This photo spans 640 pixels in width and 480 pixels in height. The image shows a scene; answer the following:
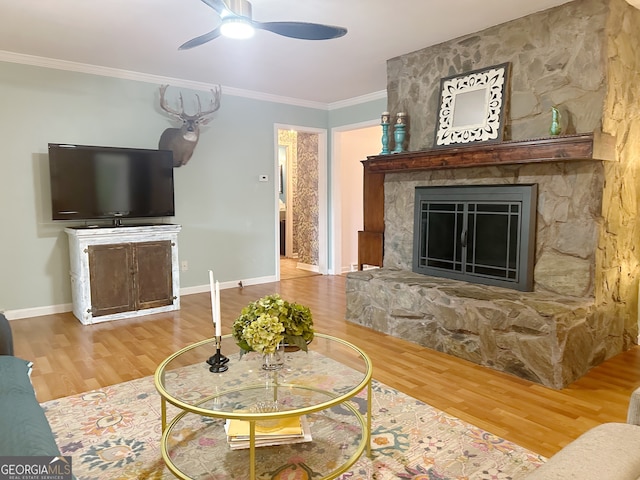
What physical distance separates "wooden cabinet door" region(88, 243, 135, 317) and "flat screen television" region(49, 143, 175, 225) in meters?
0.40

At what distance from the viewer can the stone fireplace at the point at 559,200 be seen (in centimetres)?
284

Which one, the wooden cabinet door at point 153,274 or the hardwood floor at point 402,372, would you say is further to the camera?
the wooden cabinet door at point 153,274

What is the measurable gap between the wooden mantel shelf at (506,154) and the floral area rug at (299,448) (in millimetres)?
1849

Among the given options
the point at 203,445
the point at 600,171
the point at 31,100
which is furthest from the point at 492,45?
the point at 31,100

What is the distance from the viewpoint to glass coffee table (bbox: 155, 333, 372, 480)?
65.7 inches

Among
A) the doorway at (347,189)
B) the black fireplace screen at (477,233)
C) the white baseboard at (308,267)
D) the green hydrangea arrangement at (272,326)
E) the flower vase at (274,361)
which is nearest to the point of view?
the green hydrangea arrangement at (272,326)

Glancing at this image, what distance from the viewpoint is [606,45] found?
289 cm

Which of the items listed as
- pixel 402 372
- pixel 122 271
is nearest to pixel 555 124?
pixel 402 372

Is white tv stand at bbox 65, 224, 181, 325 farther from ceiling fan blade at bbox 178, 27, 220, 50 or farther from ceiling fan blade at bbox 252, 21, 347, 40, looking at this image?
ceiling fan blade at bbox 252, 21, 347, 40

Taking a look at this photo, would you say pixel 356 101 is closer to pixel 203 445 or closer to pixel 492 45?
pixel 492 45

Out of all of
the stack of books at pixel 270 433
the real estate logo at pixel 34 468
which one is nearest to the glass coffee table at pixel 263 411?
the stack of books at pixel 270 433

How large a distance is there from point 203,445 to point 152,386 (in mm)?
1058

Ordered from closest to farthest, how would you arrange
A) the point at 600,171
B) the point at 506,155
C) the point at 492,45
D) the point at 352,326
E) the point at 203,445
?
the point at 203,445 < the point at 600,171 < the point at 506,155 < the point at 492,45 < the point at 352,326

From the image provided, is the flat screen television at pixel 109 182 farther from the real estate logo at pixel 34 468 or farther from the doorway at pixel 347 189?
the real estate logo at pixel 34 468
